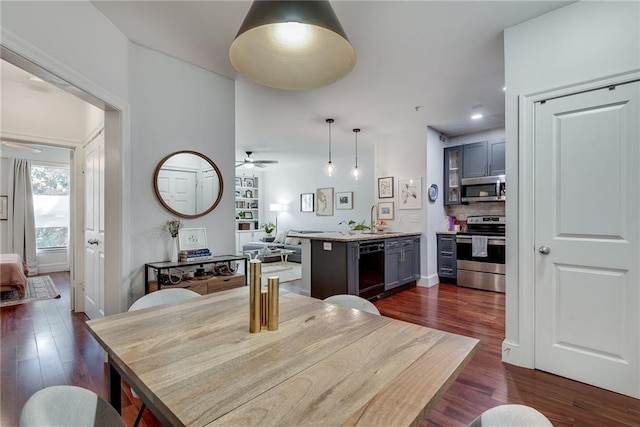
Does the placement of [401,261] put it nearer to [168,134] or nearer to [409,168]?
[409,168]

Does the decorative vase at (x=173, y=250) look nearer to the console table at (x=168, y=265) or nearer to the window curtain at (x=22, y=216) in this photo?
the console table at (x=168, y=265)

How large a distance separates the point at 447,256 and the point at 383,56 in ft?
11.8

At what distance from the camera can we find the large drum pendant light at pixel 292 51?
3.69 ft

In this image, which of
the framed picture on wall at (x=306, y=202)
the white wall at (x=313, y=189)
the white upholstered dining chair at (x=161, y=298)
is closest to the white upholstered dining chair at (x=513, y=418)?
the white upholstered dining chair at (x=161, y=298)

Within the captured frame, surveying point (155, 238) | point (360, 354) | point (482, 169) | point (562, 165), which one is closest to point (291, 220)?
point (482, 169)

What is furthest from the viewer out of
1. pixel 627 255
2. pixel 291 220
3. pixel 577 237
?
pixel 291 220

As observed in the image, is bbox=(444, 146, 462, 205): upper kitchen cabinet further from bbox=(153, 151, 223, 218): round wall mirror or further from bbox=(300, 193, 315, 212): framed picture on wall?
bbox=(153, 151, 223, 218): round wall mirror

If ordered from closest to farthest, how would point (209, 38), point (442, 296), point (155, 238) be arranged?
point (209, 38)
point (155, 238)
point (442, 296)

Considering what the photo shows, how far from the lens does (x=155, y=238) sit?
8.84 ft

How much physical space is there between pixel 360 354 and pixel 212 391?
0.47 m

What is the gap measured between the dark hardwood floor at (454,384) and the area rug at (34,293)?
0.43m

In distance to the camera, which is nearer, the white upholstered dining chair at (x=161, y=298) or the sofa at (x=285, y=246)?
the white upholstered dining chair at (x=161, y=298)

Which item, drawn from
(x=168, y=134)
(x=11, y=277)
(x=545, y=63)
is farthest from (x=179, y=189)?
(x=11, y=277)

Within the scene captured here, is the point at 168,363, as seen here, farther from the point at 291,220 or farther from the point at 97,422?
the point at 291,220
